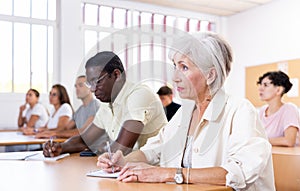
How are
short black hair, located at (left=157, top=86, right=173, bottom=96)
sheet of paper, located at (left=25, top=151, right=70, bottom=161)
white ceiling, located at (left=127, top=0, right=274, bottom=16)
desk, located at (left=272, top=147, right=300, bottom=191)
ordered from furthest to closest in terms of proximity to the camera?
white ceiling, located at (left=127, top=0, right=274, bottom=16)
short black hair, located at (left=157, top=86, right=173, bottom=96)
desk, located at (left=272, top=147, right=300, bottom=191)
sheet of paper, located at (left=25, top=151, right=70, bottom=161)

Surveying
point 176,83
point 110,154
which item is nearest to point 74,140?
point 110,154

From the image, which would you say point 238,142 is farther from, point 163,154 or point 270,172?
point 163,154

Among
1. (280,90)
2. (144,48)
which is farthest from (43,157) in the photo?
(280,90)

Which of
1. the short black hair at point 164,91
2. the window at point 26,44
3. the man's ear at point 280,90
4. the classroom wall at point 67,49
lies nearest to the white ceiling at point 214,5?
the classroom wall at point 67,49

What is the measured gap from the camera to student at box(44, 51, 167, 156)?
5.16 feet

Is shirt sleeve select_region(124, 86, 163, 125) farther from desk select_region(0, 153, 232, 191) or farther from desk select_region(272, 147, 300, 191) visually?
desk select_region(272, 147, 300, 191)

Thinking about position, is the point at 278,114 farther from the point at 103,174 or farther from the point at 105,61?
the point at 103,174

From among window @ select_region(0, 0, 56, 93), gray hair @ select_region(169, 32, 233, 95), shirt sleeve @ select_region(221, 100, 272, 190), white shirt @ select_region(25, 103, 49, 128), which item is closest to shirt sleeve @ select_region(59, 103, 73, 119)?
white shirt @ select_region(25, 103, 49, 128)

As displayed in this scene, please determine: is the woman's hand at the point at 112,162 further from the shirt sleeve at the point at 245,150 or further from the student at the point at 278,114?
the student at the point at 278,114

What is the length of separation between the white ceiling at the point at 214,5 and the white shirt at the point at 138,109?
14.0ft

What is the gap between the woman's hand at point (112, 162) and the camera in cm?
131

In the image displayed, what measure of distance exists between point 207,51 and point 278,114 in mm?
1811

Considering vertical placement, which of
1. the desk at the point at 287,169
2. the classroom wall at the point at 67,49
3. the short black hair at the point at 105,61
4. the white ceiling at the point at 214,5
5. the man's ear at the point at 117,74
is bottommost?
the desk at the point at 287,169

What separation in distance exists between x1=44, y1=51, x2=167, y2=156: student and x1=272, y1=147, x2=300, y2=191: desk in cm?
84
